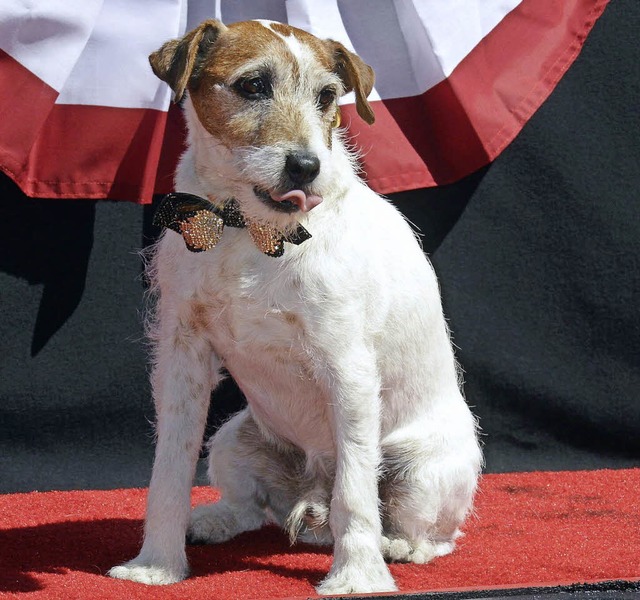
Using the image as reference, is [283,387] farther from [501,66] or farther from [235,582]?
[501,66]

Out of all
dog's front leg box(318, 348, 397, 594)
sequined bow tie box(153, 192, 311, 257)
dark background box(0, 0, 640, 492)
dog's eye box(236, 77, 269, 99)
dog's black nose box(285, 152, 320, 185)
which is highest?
dog's eye box(236, 77, 269, 99)

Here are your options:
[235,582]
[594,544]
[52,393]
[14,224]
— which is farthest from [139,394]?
[594,544]

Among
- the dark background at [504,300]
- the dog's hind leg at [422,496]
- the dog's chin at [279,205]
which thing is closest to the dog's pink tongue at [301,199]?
the dog's chin at [279,205]

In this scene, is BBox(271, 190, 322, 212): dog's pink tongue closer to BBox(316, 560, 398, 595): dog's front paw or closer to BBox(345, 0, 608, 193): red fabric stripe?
BBox(316, 560, 398, 595): dog's front paw

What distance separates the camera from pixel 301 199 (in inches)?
85.9

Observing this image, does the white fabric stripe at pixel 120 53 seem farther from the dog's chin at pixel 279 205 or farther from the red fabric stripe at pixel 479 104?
the dog's chin at pixel 279 205

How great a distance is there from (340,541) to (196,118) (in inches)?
41.0

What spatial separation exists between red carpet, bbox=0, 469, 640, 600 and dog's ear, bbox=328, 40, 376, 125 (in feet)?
3.71

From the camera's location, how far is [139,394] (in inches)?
141

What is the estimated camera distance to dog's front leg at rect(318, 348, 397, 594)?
7.34 feet

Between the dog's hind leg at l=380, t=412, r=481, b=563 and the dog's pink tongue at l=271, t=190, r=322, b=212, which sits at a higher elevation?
the dog's pink tongue at l=271, t=190, r=322, b=212

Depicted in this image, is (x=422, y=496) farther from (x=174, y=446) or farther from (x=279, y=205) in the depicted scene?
(x=279, y=205)

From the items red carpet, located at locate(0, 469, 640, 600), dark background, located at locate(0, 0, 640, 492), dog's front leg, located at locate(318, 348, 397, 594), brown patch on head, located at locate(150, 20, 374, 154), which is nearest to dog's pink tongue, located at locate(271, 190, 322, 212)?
brown patch on head, located at locate(150, 20, 374, 154)

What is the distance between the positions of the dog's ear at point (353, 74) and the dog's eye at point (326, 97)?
0.13 meters
